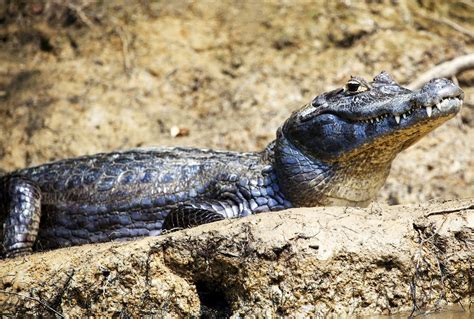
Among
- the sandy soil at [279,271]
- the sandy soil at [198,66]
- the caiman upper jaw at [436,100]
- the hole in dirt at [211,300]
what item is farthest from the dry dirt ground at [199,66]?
the hole in dirt at [211,300]

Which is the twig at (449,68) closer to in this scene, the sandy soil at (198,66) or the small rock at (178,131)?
the sandy soil at (198,66)

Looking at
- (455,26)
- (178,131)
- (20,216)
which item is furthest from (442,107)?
(455,26)

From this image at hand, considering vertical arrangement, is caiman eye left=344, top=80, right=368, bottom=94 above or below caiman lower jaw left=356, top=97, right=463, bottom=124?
below

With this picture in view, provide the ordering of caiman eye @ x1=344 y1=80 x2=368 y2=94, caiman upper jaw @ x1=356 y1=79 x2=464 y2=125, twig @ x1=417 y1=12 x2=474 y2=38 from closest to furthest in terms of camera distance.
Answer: caiman upper jaw @ x1=356 y1=79 x2=464 y2=125 → caiman eye @ x1=344 y1=80 x2=368 y2=94 → twig @ x1=417 y1=12 x2=474 y2=38

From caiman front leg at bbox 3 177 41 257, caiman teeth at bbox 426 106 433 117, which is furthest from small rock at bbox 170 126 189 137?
caiman teeth at bbox 426 106 433 117

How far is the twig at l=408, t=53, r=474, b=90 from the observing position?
32.9 ft

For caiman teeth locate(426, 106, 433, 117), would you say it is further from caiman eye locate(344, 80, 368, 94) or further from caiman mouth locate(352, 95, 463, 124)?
caiman eye locate(344, 80, 368, 94)

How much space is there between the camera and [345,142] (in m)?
6.84

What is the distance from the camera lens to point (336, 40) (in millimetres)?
11203

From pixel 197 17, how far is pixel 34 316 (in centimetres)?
694

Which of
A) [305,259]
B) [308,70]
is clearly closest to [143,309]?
[305,259]

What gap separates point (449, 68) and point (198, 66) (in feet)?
11.2

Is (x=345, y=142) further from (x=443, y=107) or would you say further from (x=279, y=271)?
(x=279, y=271)

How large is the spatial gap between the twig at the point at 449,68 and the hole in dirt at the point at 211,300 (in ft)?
17.2
